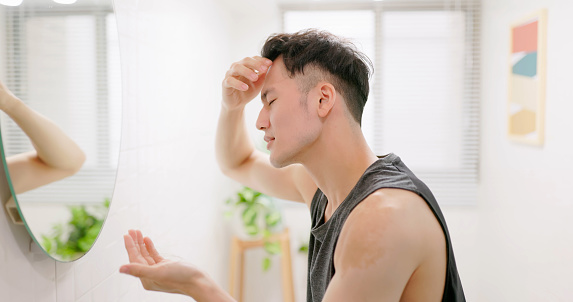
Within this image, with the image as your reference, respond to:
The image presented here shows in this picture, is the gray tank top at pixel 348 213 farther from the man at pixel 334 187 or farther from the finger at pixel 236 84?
the finger at pixel 236 84

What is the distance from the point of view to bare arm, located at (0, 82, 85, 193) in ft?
2.94

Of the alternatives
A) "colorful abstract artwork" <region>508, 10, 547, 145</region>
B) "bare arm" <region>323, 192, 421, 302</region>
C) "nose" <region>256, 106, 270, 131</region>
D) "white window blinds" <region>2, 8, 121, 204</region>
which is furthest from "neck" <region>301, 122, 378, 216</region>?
"colorful abstract artwork" <region>508, 10, 547, 145</region>

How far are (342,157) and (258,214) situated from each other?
1.86 metres

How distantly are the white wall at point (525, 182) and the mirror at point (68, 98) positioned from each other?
181 centimetres

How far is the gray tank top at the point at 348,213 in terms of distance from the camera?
100 centimetres

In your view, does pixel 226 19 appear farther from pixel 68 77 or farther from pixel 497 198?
pixel 68 77

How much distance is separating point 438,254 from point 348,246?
0.19 meters

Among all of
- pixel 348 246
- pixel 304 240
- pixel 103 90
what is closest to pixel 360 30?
pixel 304 240

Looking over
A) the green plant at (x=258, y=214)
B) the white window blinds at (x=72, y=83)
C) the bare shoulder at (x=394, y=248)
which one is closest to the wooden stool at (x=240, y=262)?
the green plant at (x=258, y=214)

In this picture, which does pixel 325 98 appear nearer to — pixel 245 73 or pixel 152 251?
pixel 245 73

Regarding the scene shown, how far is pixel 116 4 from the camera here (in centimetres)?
142

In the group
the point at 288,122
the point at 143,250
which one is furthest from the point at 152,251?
the point at 288,122

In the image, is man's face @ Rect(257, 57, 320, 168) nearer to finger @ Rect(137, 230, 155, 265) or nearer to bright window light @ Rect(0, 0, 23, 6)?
finger @ Rect(137, 230, 155, 265)

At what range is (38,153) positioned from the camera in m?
0.97
